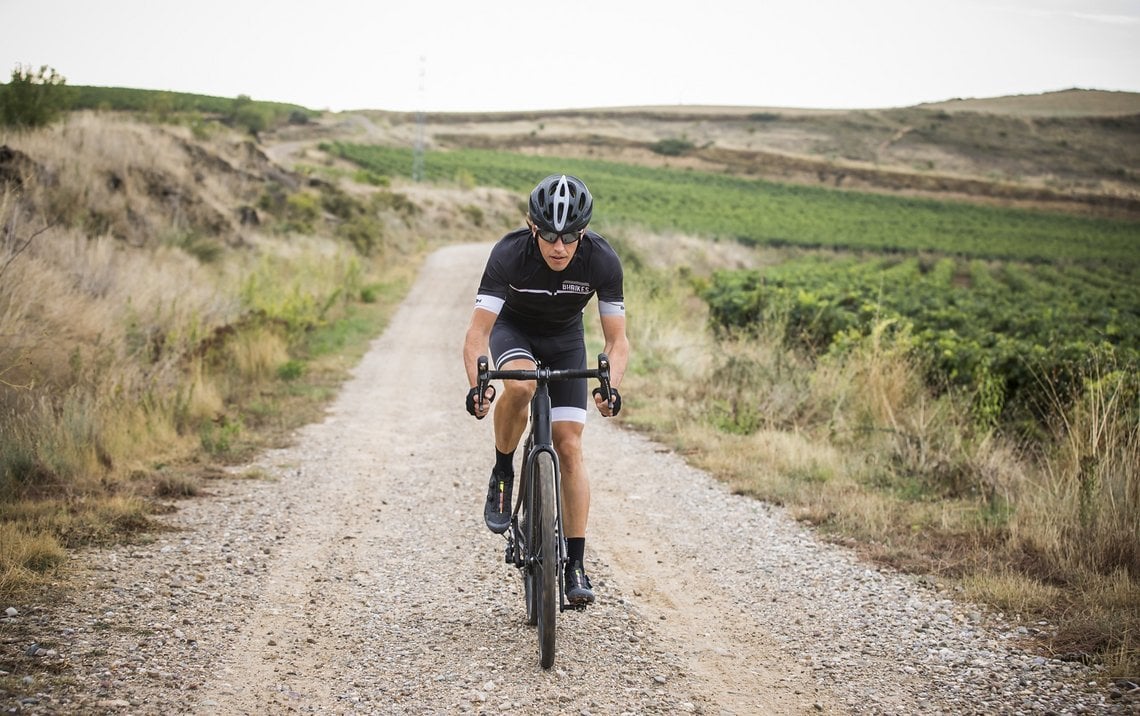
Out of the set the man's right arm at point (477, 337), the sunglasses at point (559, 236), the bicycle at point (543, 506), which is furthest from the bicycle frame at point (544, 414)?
the sunglasses at point (559, 236)

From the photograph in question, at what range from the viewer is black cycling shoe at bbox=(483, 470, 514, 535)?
16.1 ft

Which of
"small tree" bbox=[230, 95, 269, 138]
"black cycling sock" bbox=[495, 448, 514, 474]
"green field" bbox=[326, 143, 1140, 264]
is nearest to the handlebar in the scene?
"black cycling sock" bbox=[495, 448, 514, 474]

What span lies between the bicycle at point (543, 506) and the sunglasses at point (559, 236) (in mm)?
638

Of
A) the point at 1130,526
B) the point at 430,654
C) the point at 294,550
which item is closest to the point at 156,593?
the point at 294,550

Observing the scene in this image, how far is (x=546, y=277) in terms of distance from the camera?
181 inches

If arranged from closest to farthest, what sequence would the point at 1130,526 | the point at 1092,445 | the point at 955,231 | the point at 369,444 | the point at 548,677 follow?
the point at 548,677 < the point at 1130,526 < the point at 1092,445 < the point at 369,444 < the point at 955,231

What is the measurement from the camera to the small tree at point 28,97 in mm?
18031

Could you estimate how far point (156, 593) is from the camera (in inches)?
191

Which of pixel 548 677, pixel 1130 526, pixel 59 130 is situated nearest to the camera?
pixel 548 677

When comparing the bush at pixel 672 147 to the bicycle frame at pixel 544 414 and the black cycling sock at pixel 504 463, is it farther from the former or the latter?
the bicycle frame at pixel 544 414

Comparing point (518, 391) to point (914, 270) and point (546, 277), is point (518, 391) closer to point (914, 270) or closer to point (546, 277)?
point (546, 277)

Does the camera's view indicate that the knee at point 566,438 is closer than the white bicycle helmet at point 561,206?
No

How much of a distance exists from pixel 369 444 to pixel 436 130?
134m

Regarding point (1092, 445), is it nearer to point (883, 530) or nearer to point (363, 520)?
point (883, 530)
